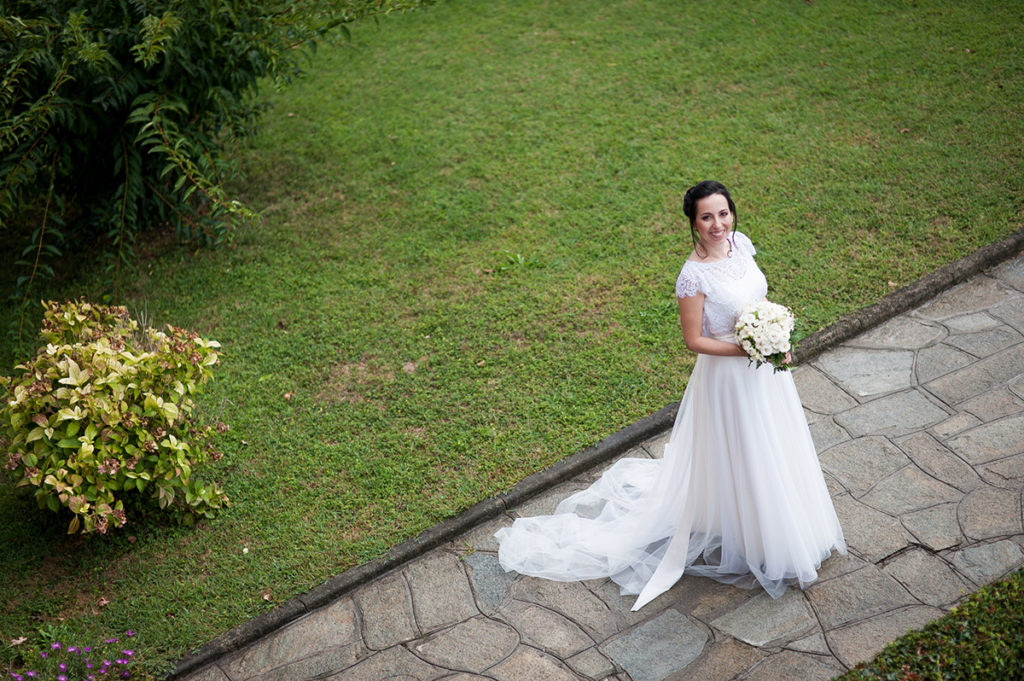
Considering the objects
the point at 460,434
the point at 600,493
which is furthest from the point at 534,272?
the point at 600,493

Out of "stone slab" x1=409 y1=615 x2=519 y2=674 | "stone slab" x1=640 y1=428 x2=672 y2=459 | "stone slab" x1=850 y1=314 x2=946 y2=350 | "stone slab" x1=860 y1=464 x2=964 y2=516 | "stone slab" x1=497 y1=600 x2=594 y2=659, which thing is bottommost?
"stone slab" x1=409 y1=615 x2=519 y2=674

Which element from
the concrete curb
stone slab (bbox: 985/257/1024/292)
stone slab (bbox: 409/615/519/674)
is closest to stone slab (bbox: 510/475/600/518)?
stone slab (bbox: 409/615/519/674)

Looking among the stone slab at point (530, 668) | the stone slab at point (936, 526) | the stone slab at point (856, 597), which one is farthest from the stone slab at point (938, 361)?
the stone slab at point (530, 668)

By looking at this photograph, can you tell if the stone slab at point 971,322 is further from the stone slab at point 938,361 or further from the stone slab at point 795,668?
the stone slab at point 795,668

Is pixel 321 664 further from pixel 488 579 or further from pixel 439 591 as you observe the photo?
pixel 488 579

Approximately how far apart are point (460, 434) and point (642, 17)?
7543 mm

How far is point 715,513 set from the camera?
16.0ft

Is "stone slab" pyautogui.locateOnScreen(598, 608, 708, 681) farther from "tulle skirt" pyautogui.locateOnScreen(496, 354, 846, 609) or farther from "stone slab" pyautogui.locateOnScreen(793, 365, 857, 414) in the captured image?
"stone slab" pyautogui.locateOnScreen(793, 365, 857, 414)

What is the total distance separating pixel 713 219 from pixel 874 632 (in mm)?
2217

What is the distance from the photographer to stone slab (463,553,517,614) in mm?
4883

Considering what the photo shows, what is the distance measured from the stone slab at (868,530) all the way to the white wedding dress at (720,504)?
0.51 feet

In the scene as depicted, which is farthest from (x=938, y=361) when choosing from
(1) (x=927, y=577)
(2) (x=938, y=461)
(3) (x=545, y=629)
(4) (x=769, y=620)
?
(3) (x=545, y=629)

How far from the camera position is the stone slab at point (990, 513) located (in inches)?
186

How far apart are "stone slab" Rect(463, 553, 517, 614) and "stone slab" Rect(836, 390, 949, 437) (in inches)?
96.5
